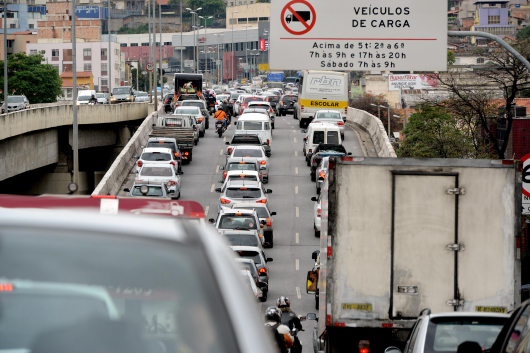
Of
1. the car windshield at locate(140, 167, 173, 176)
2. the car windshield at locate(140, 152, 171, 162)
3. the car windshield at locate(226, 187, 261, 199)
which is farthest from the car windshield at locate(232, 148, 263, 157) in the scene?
the car windshield at locate(226, 187, 261, 199)

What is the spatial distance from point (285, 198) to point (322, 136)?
6.11m

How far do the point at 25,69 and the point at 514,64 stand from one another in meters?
66.3

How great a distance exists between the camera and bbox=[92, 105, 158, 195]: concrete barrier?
117ft

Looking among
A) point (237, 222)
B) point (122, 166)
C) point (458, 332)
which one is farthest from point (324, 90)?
point (458, 332)

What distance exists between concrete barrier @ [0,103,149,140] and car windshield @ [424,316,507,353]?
113 feet

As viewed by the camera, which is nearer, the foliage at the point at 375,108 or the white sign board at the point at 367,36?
the white sign board at the point at 367,36

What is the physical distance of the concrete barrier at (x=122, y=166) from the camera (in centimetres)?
3572

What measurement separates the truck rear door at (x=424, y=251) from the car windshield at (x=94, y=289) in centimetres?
852

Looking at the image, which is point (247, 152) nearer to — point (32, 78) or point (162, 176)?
point (162, 176)

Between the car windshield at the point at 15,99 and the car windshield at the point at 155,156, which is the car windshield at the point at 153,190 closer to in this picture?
the car windshield at the point at 155,156

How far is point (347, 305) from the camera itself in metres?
10.6

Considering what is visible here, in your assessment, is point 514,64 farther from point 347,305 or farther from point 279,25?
point 347,305

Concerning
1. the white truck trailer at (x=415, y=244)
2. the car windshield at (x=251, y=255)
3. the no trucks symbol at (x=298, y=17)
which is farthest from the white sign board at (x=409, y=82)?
the white truck trailer at (x=415, y=244)

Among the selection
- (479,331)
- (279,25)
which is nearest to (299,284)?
(279,25)
